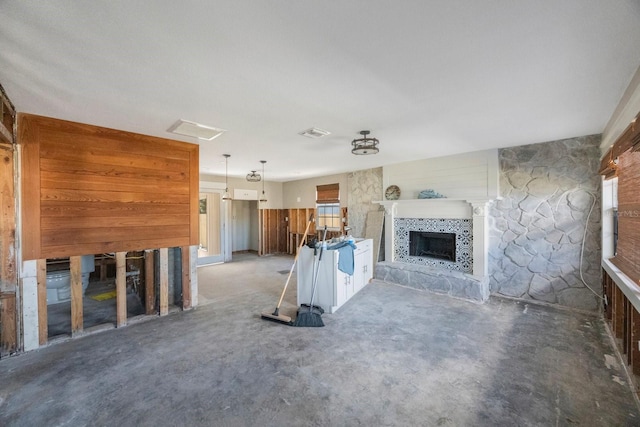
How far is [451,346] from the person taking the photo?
274cm

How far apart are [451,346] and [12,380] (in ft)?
13.3

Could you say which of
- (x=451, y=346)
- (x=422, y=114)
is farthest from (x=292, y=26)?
(x=451, y=346)

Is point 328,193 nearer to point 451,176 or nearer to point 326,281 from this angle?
point 451,176

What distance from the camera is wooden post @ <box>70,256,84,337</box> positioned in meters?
2.95

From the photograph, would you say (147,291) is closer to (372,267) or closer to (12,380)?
(12,380)

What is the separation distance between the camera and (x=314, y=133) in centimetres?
330

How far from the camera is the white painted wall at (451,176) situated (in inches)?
170

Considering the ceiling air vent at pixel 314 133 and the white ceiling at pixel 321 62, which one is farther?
the ceiling air vent at pixel 314 133

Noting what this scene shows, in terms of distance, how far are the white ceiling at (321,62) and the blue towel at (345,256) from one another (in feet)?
5.67

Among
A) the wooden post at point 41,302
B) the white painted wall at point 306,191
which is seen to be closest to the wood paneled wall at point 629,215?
the white painted wall at point 306,191

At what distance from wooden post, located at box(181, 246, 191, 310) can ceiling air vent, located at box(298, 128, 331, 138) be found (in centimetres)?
235

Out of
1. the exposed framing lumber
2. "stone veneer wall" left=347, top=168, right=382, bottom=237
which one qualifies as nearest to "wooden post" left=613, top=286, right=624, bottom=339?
"stone veneer wall" left=347, top=168, right=382, bottom=237

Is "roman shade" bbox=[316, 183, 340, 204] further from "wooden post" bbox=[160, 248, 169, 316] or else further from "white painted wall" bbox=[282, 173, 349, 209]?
"wooden post" bbox=[160, 248, 169, 316]

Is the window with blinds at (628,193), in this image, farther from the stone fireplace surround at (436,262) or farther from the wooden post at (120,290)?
the wooden post at (120,290)
